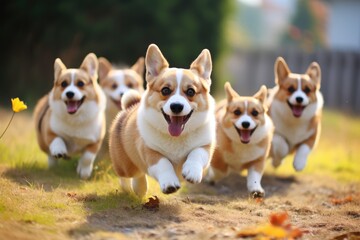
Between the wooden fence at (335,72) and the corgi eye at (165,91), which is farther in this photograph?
the wooden fence at (335,72)

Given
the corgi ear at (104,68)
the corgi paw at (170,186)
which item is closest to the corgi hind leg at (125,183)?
the corgi paw at (170,186)

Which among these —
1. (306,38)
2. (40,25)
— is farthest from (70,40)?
(306,38)

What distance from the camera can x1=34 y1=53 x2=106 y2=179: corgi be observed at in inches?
271

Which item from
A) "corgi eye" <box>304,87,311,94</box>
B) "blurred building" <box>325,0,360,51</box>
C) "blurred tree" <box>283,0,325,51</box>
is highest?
"corgi eye" <box>304,87,311,94</box>

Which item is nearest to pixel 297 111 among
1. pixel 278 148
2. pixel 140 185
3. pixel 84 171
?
pixel 278 148

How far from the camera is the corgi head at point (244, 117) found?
255 inches

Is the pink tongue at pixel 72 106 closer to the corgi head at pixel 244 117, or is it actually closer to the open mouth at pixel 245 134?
the corgi head at pixel 244 117

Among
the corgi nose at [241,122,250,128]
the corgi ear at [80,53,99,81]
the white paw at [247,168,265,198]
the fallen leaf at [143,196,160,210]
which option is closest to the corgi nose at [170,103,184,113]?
the fallen leaf at [143,196,160,210]

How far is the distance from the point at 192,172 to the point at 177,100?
1.90 feet

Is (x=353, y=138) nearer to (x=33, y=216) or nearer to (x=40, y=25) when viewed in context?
(x=40, y=25)

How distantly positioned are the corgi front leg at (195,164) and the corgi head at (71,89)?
6.81ft

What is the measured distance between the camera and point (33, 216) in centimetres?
454

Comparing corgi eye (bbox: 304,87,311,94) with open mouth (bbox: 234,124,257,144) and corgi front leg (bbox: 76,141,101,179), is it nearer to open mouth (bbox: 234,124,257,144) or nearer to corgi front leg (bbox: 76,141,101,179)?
open mouth (bbox: 234,124,257,144)

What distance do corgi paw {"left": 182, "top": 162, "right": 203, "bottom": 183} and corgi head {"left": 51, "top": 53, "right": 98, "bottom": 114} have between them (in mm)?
2259
